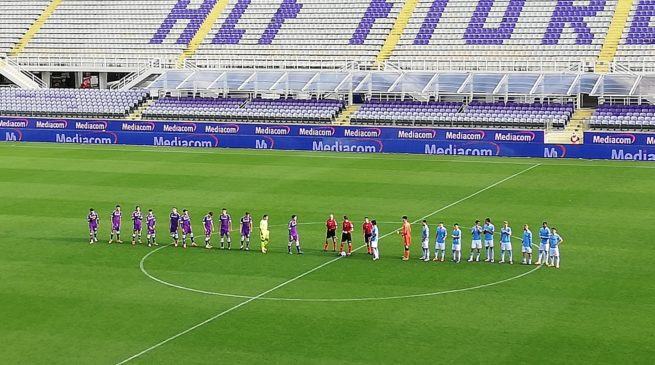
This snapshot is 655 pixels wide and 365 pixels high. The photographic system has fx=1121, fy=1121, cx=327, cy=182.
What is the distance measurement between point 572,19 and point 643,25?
464cm

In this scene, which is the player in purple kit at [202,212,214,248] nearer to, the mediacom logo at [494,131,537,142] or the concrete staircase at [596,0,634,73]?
the mediacom logo at [494,131,537,142]

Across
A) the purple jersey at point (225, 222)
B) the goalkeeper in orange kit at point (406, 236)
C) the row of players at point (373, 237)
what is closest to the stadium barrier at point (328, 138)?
the row of players at point (373, 237)

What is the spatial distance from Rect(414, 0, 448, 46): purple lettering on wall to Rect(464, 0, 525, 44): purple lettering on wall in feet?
7.52

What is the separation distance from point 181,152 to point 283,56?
1748 centimetres

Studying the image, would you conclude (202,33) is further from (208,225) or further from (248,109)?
(208,225)

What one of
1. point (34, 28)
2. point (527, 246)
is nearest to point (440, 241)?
point (527, 246)

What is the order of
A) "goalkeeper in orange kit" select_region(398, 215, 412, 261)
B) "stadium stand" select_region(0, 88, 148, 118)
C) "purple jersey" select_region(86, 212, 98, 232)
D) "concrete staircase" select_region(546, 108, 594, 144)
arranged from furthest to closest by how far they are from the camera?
1. "stadium stand" select_region(0, 88, 148, 118)
2. "concrete staircase" select_region(546, 108, 594, 144)
3. "purple jersey" select_region(86, 212, 98, 232)
4. "goalkeeper in orange kit" select_region(398, 215, 412, 261)

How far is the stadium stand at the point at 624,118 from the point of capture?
184 feet

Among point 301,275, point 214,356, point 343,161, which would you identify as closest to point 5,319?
point 214,356

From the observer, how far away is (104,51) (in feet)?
256

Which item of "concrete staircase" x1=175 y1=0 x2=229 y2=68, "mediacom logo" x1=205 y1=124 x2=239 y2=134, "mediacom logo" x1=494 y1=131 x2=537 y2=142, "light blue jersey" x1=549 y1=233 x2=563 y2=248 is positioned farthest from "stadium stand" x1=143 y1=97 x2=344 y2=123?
"light blue jersey" x1=549 y1=233 x2=563 y2=248

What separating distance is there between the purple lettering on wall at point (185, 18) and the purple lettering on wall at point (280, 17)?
17.6ft

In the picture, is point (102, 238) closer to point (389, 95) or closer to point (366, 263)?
point (366, 263)

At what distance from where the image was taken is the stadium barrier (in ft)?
175
